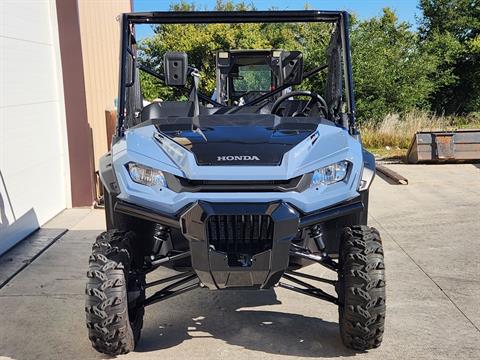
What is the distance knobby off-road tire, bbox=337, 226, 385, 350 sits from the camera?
311cm

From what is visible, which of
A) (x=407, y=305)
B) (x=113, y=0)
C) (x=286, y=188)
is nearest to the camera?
(x=286, y=188)

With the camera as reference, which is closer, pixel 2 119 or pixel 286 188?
pixel 286 188

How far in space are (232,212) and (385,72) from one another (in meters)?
15.6

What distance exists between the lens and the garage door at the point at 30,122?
5773mm

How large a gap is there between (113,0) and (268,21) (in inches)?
266

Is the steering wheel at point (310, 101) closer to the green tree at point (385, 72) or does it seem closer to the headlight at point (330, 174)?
the headlight at point (330, 174)

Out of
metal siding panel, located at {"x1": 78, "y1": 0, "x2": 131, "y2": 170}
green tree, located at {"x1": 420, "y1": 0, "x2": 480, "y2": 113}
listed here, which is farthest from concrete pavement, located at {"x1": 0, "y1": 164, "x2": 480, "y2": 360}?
green tree, located at {"x1": 420, "y1": 0, "x2": 480, "y2": 113}

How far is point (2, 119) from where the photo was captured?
5652 millimetres

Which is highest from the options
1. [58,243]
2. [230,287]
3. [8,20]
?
[8,20]

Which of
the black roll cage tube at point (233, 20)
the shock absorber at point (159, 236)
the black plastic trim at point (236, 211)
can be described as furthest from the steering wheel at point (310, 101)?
the shock absorber at point (159, 236)

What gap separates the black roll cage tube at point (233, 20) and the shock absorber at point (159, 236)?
70 centimetres

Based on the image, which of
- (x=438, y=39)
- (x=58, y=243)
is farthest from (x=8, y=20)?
(x=438, y=39)

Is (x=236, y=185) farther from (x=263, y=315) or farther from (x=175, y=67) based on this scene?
(x=263, y=315)

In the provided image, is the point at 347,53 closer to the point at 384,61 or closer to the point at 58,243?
the point at 58,243
